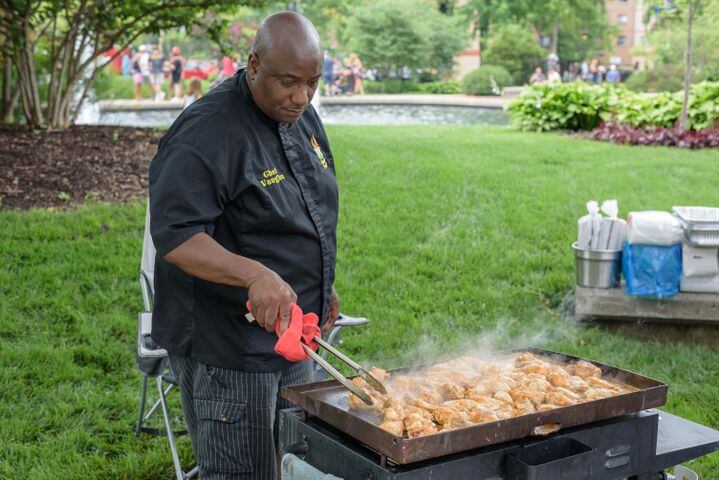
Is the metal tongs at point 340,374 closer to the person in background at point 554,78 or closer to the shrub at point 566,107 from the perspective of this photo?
the shrub at point 566,107

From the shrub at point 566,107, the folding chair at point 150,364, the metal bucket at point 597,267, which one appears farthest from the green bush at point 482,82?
the folding chair at point 150,364

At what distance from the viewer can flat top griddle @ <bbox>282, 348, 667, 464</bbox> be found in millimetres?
2377

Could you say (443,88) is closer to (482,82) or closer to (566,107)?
(482,82)

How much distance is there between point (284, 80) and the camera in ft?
8.75

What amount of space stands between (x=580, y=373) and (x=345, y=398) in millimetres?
914

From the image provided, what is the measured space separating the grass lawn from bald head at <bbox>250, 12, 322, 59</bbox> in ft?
8.52

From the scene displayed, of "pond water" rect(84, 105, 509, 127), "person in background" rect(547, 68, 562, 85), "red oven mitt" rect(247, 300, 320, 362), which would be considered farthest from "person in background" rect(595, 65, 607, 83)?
"red oven mitt" rect(247, 300, 320, 362)

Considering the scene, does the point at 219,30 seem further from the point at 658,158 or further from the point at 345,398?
the point at 345,398

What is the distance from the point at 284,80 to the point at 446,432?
117 centimetres

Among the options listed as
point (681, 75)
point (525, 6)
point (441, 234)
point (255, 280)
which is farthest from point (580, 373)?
point (525, 6)

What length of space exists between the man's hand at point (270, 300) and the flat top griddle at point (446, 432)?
348mm

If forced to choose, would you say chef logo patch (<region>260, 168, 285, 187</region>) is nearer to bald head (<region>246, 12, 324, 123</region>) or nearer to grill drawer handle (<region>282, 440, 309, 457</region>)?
bald head (<region>246, 12, 324, 123</region>)

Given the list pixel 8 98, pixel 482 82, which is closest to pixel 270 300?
pixel 8 98

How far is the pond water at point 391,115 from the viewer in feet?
74.1
